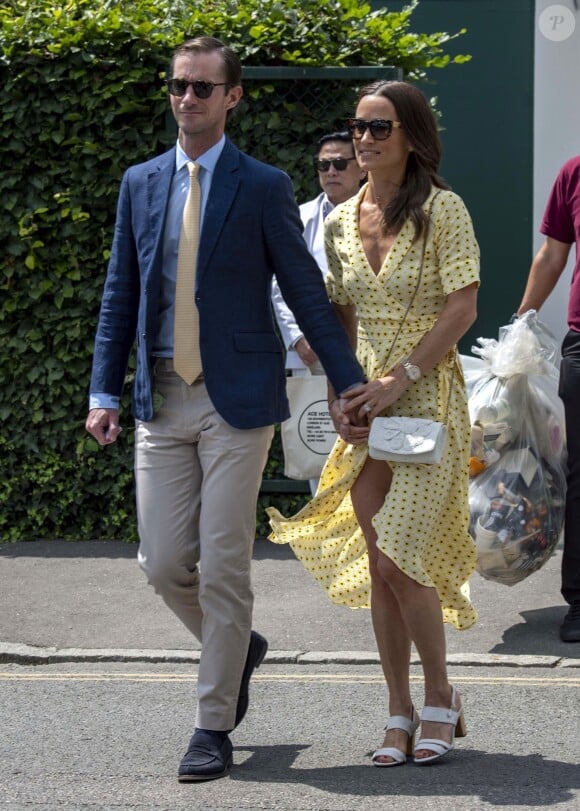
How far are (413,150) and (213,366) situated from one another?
35.5 inches

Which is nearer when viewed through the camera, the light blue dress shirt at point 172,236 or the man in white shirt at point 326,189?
the light blue dress shirt at point 172,236

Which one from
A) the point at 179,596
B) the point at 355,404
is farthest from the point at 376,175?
the point at 179,596

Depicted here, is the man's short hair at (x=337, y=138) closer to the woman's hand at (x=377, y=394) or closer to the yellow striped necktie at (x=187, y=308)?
the yellow striped necktie at (x=187, y=308)

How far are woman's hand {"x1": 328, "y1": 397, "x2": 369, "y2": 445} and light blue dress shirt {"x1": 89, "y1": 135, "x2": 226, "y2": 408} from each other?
0.55 meters

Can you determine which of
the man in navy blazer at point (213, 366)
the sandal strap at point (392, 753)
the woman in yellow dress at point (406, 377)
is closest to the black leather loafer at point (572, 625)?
the woman in yellow dress at point (406, 377)

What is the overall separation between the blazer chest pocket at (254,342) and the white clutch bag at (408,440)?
44 cm

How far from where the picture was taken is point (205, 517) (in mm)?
4547

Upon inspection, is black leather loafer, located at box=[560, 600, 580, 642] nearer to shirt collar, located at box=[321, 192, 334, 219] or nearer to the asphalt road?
the asphalt road

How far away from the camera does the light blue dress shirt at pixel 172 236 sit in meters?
4.63

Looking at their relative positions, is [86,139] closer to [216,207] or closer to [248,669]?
[216,207]

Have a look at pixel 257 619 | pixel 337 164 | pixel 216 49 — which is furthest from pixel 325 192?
pixel 216 49

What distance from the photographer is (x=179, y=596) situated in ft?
15.4

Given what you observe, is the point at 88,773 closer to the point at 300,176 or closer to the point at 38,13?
the point at 300,176

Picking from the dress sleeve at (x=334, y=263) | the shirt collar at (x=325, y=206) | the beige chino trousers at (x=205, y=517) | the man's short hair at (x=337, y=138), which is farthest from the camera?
the shirt collar at (x=325, y=206)
